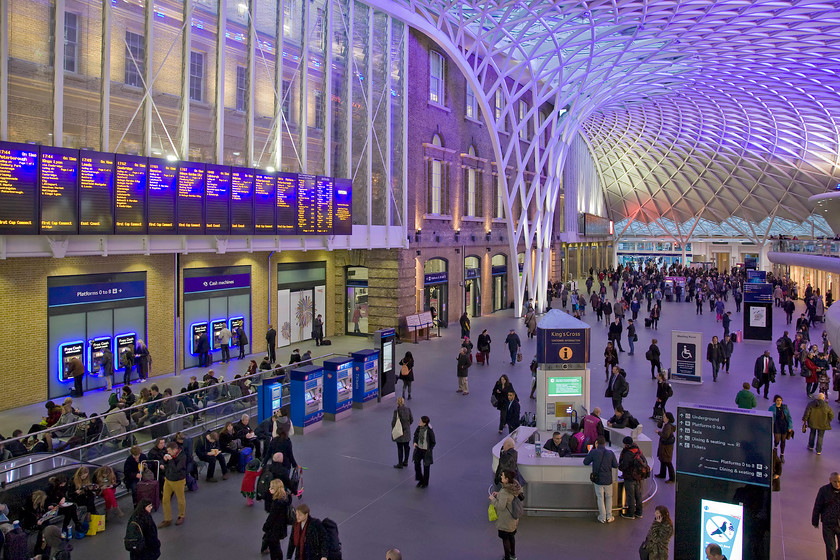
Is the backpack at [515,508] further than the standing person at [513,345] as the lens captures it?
No

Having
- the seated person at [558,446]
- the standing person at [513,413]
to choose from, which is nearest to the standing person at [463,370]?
the standing person at [513,413]

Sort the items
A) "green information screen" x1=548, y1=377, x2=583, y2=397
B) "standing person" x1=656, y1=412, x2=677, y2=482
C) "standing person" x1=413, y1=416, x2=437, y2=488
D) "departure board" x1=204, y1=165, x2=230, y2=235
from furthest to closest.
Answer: "departure board" x1=204, y1=165, x2=230, y2=235 → "green information screen" x1=548, y1=377, x2=583, y2=397 → "standing person" x1=656, y1=412, x2=677, y2=482 → "standing person" x1=413, y1=416, x2=437, y2=488

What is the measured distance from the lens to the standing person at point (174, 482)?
9977 mm

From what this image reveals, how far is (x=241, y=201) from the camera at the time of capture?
2070 cm

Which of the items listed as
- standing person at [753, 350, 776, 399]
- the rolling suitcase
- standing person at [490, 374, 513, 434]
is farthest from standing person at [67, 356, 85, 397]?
standing person at [753, 350, 776, 399]

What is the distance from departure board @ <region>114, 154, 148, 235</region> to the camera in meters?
Answer: 17.0

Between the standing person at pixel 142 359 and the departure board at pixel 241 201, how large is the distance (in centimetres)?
456

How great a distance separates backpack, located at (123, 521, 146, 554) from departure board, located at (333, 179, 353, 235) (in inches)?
689

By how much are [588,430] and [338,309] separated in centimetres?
1998

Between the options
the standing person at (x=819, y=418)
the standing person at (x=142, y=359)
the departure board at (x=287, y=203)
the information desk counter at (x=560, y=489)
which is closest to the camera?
Result: the information desk counter at (x=560, y=489)

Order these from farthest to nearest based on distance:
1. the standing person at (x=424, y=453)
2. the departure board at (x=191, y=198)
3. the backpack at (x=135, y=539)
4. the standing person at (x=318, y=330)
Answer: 1. the standing person at (x=318, y=330)
2. the departure board at (x=191, y=198)
3. the standing person at (x=424, y=453)
4. the backpack at (x=135, y=539)

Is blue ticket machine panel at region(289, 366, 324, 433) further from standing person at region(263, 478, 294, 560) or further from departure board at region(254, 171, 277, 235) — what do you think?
departure board at region(254, 171, 277, 235)

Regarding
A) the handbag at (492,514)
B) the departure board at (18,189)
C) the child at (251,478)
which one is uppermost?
the departure board at (18,189)

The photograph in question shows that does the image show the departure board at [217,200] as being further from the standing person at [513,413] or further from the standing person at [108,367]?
the standing person at [513,413]
